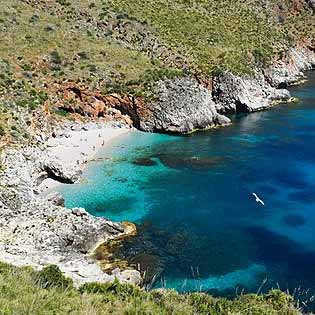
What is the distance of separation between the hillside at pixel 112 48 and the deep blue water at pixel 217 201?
10387mm

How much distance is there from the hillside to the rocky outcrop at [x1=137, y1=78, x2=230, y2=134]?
1829 millimetres

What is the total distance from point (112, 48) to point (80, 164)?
32.4m

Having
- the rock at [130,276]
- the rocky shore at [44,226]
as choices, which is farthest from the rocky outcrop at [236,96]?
the rock at [130,276]

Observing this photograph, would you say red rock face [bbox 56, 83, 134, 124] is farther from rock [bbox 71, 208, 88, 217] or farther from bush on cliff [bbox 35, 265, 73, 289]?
bush on cliff [bbox 35, 265, 73, 289]

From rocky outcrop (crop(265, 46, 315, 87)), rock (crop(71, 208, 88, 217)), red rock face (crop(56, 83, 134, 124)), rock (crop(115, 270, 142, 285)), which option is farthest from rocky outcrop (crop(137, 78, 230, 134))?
rock (crop(115, 270, 142, 285))

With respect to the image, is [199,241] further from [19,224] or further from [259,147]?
[259,147]

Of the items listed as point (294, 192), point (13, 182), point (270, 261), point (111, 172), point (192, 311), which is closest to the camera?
point (192, 311)

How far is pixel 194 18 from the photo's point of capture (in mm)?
106375

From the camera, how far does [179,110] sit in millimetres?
80375

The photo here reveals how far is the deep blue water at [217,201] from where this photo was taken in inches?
1633

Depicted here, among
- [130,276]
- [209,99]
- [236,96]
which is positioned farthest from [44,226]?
[236,96]

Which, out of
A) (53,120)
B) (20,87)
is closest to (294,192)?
(53,120)

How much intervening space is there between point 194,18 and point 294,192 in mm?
58764

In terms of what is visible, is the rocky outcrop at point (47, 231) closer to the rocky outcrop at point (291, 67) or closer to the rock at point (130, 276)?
the rock at point (130, 276)
